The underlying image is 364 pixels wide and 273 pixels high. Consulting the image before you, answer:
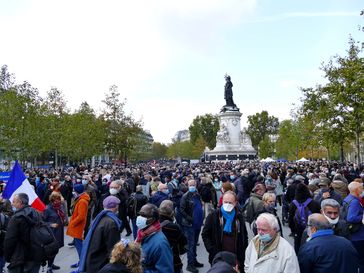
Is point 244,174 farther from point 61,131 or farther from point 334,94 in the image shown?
point 61,131

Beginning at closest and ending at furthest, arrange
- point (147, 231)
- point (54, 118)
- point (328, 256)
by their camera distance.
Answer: point (328, 256) < point (147, 231) < point (54, 118)

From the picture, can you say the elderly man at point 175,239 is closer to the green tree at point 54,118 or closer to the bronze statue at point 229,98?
the green tree at point 54,118

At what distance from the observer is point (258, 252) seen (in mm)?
4531

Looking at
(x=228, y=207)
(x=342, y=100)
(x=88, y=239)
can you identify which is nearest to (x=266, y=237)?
(x=228, y=207)

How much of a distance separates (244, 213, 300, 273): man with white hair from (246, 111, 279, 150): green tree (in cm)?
11281

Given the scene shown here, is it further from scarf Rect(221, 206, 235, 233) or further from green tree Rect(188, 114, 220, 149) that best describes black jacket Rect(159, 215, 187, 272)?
green tree Rect(188, 114, 220, 149)

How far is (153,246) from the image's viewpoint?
15.9ft

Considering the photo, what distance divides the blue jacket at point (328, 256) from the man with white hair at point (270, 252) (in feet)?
0.91

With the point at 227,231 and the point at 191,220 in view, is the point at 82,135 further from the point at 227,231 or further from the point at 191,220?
the point at 227,231

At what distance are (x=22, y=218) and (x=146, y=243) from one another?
2.25 meters

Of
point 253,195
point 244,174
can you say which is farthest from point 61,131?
point 253,195

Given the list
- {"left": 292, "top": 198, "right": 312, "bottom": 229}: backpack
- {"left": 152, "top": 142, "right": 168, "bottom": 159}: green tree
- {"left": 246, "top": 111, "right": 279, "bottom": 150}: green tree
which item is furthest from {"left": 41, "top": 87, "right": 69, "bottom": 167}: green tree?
{"left": 152, "top": 142, "right": 168, "bottom": 159}: green tree

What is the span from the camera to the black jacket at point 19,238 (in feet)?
19.6

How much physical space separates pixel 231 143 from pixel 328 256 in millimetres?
67893
